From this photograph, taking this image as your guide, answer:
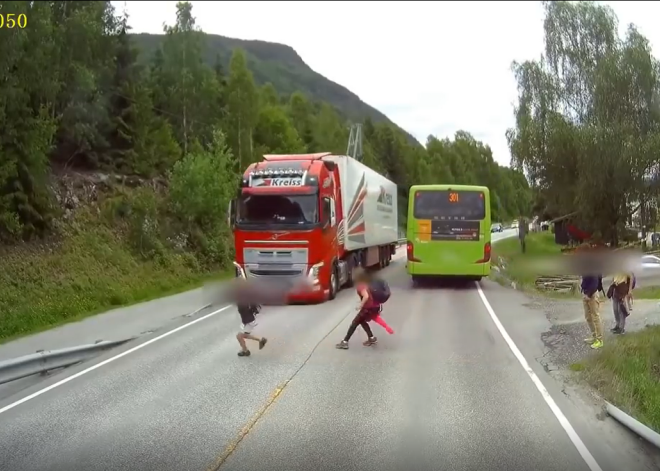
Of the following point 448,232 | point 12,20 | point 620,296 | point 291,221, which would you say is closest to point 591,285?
point 620,296

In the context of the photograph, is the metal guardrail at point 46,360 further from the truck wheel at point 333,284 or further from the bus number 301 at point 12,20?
the bus number 301 at point 12,20

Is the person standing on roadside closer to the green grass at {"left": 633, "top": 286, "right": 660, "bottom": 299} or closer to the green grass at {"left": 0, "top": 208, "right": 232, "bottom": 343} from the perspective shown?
the green grass at {"left": 633, "top": 286, "right": 660, "bottom": 299}

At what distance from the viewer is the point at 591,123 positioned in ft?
82.5

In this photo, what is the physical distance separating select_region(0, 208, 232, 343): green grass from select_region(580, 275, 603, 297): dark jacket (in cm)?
855

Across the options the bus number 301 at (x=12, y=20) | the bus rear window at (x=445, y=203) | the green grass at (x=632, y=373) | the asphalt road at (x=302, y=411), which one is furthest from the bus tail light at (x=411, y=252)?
the bus number 301 at (x=12, y=20)

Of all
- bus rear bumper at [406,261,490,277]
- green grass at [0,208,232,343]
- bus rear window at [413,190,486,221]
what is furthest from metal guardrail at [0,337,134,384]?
bus rear window at [413,190,486,221]

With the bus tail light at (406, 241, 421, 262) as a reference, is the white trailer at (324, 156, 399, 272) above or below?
above

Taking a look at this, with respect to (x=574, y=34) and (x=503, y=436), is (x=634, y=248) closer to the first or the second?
(x=503, y=436)

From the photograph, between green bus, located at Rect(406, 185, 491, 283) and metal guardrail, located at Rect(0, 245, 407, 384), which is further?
green bus, located at Rect(406, 185, 491, 283)

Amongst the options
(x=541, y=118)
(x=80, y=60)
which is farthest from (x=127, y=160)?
(x=541, y=118)

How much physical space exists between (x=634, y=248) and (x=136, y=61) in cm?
3779

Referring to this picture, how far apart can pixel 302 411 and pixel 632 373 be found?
473 cm

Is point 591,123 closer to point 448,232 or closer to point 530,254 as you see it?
point 448,232

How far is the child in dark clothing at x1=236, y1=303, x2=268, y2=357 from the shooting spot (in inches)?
442
